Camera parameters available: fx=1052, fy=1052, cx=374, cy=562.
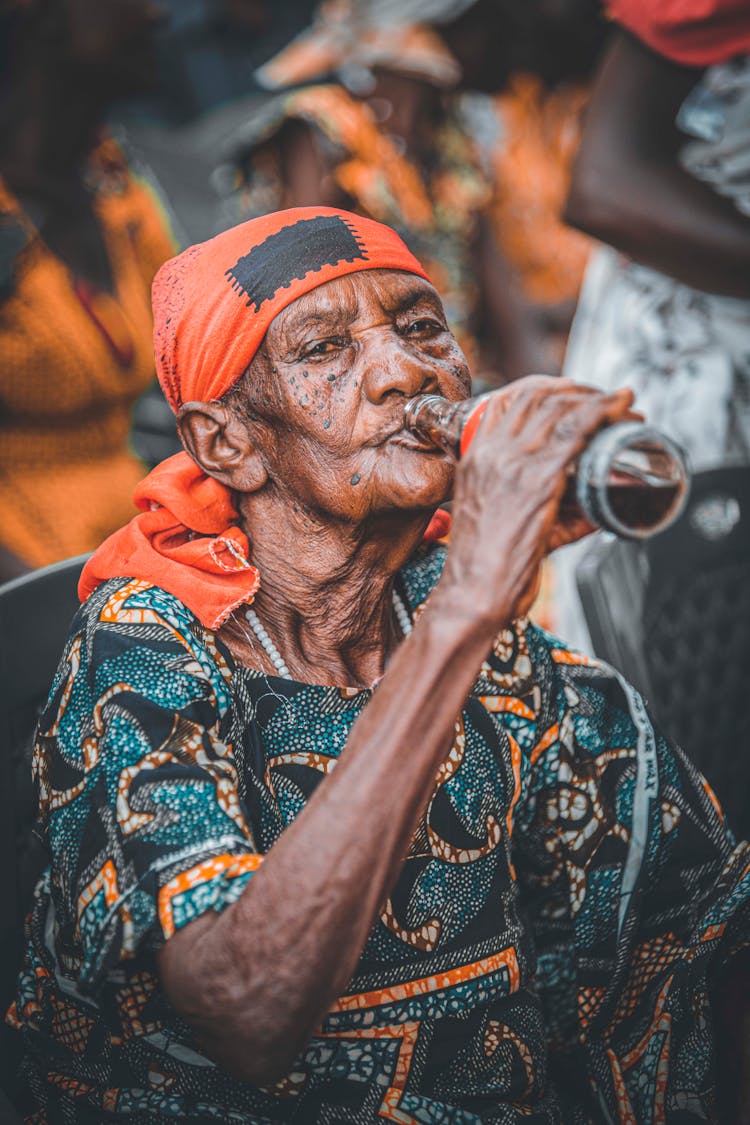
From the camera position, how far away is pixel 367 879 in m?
1.18

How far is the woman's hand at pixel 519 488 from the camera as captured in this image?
122 cm

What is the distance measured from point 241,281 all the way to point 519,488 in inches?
25.6

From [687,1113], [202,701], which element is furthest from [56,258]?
[687,1113]

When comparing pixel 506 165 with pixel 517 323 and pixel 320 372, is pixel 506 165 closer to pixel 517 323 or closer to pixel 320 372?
pixel 517 323

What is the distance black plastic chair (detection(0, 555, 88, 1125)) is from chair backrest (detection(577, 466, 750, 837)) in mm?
1102

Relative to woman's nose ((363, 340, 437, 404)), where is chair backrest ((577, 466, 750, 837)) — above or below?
below

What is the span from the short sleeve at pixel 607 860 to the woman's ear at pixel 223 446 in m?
0.59

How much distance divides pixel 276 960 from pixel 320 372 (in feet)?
2.82

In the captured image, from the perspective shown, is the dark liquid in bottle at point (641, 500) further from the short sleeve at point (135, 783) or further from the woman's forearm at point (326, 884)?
the short sleeve at point (135, 783)

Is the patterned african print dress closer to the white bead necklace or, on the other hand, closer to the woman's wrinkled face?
the white bead necklace

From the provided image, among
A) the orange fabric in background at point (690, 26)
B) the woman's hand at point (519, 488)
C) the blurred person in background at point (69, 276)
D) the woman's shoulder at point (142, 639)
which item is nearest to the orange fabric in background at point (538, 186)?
the blurred person in background at point (69, 276)

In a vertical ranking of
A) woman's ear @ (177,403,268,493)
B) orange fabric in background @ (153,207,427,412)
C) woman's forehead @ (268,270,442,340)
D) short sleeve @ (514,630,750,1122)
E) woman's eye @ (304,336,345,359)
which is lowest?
short sleeve @ (514,630,750,1122)

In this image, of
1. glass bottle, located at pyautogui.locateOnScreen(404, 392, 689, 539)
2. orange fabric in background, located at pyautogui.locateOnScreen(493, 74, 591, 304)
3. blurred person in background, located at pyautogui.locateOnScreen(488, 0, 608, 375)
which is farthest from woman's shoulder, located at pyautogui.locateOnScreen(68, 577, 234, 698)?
orange fabric in background, located at pyautogui.locateOnScreen(493, 74, 591, 304)

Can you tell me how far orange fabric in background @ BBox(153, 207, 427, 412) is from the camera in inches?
63.6
